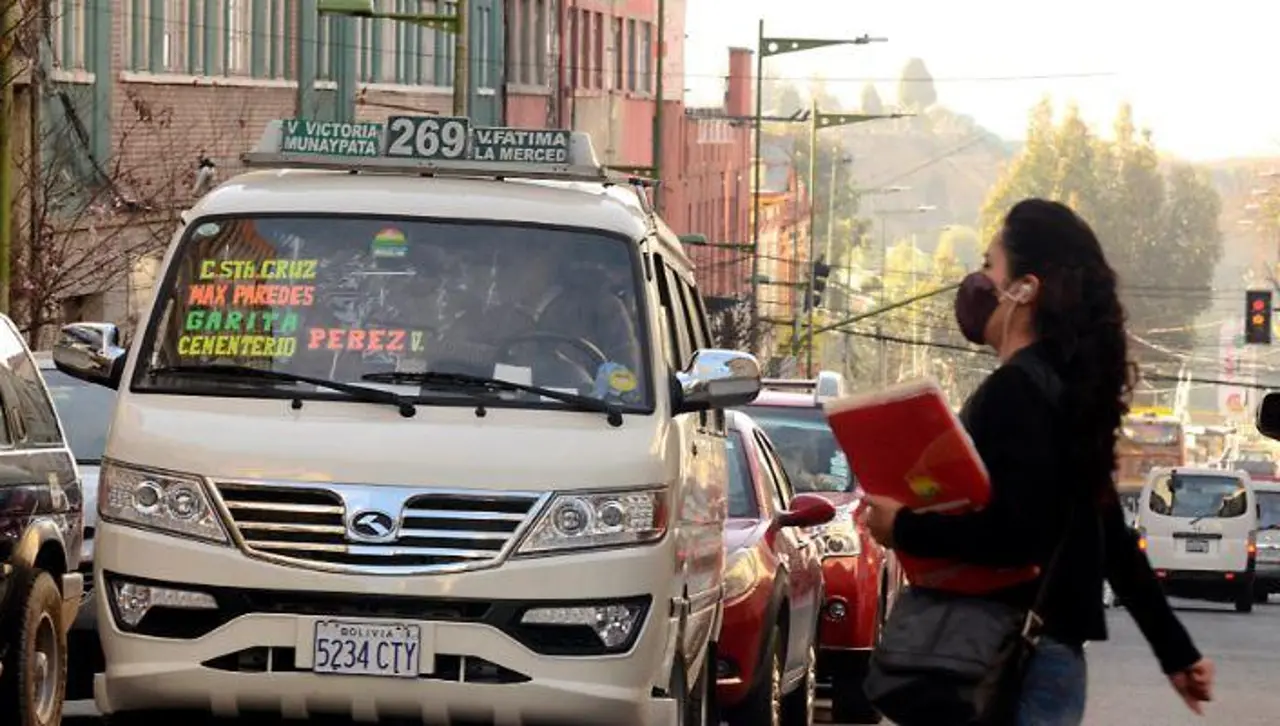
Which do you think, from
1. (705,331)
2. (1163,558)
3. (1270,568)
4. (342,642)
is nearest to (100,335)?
(342,642)

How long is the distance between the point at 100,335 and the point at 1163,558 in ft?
119

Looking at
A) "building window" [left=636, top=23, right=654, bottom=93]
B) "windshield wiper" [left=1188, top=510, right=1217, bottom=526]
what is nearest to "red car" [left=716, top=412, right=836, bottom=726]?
"windshield wiper" [left=1188, top=510, right=1217, bottom=526]

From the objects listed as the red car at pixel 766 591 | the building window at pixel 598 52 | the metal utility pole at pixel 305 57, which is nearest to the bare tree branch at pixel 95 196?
the metal utility pole at pixel 305 57

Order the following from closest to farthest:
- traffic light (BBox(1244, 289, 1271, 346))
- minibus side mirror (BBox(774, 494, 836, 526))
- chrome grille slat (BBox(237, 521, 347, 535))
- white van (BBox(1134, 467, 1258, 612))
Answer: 1. chrome grille slat (BBox(237, 521, 347, 535))
2. minibus side mirror (BBox(774, 494, 836, 526))
3. white van (BBox(1134, 467, 1258, 612))
4. traffic light (BBox(1244, 289, 1271, 346))

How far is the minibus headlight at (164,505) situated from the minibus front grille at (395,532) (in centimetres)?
9

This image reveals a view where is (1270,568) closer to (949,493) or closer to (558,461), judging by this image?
(558,461)

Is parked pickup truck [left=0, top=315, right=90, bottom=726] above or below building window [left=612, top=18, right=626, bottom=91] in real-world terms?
below

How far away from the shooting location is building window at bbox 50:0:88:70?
3469cm

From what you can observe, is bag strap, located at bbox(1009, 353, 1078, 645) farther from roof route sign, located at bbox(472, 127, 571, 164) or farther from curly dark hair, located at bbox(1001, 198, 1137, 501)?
roof route sign, located at bbox(472, 127, 571, 164)

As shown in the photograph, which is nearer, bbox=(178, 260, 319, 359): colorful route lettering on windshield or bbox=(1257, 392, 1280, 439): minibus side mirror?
bbox=(178, 260, 319, 359): colorful route lettering on windshield

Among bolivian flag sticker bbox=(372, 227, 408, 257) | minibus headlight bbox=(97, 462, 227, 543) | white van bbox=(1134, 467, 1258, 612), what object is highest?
bolivian flag sticker bbox=(372, 227, 408, 257)

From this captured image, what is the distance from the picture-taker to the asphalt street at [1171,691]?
1862cm

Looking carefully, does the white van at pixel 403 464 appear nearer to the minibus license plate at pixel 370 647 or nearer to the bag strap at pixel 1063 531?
the minibus license plate at pixel 370 647

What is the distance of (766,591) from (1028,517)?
7350 mm
